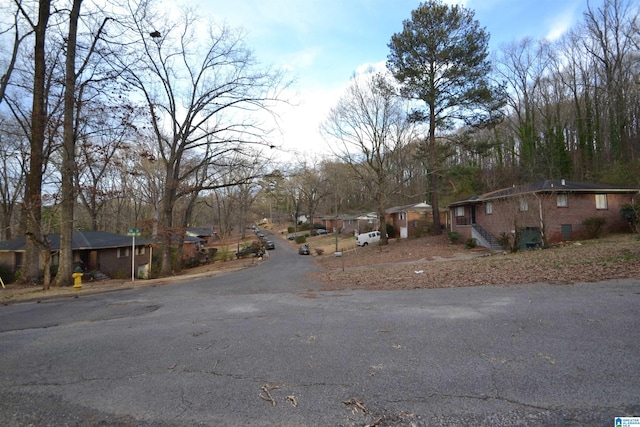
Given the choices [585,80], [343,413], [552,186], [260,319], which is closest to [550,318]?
[343,413]

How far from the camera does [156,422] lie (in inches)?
120

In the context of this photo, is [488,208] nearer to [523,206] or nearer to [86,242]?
[523,206]

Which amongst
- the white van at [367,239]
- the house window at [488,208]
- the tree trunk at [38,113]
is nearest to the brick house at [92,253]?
the tree trunk at [38,113]

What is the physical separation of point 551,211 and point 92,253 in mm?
28874

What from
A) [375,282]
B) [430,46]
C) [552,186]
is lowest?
[375,282]

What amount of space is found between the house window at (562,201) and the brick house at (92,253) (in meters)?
26.8

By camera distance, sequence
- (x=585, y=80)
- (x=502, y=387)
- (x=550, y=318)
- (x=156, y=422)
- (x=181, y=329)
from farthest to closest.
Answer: (x=585, y=80), (x=181, y=329), (x=550, y=318), (x=502, y=387), (x=156, y=422)

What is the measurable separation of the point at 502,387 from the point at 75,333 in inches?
258

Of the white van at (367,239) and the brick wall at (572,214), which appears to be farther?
the white van at (367,239)

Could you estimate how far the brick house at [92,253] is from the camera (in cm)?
2147

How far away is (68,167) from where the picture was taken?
48.7 ft

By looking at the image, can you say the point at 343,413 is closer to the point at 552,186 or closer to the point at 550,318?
the point at 550,318

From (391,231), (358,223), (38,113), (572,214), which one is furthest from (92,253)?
(358,223)

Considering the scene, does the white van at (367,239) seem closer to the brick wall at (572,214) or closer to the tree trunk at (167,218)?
the brick wall at (572,214)
